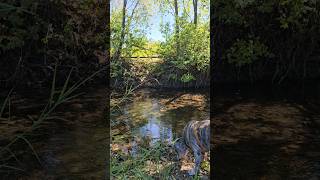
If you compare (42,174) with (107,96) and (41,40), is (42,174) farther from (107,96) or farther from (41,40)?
(41,40)

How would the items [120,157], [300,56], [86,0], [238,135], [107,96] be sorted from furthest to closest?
[300,56] < [86,0] < [107,96] < [238,135] < [120,157]

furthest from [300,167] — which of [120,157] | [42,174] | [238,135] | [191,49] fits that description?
[191,49]

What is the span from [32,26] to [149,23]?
1.39 metres

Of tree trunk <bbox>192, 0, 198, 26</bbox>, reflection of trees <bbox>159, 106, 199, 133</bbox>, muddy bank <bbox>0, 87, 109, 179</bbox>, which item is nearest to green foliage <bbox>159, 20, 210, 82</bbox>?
tree trunk <bbox>192, 0, 198, 26</bbox>

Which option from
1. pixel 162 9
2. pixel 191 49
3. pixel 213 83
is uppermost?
pixel 162 9

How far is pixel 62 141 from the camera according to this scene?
12.8ft

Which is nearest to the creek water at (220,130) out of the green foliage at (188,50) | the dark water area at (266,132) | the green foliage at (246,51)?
the dark water area at (266,132)

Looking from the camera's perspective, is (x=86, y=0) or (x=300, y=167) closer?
(x=300, y=167)

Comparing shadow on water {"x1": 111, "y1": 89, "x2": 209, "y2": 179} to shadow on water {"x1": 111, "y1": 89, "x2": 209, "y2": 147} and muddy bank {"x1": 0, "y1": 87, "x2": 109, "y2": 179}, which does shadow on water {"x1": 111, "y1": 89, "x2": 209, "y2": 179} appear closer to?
shadow on water {"x1": 111, "y1": 89, "x2": 209, "y2": 147}

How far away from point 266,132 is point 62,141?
1.66 m

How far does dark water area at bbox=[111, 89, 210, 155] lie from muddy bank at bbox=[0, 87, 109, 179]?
180 millimetres

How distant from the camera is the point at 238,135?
4.05m

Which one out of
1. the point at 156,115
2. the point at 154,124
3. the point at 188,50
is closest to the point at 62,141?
the point at 154,124

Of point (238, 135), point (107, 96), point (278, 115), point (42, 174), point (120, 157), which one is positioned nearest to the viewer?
point (42, 174)
